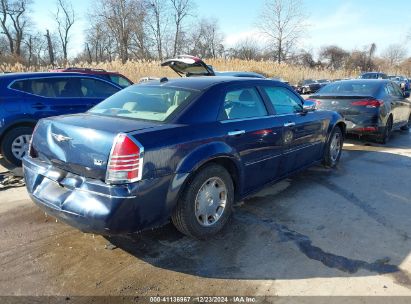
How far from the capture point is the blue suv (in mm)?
6168

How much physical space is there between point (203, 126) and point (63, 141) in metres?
1.29

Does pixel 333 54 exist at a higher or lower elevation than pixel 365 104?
higher

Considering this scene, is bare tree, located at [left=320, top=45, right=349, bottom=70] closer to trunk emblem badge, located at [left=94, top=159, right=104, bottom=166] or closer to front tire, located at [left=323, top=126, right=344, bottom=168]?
front tire, located at [left=323, top=126, right=344, bottom=168]

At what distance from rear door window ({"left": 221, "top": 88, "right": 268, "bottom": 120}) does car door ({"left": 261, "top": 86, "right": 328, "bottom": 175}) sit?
0.75 feet

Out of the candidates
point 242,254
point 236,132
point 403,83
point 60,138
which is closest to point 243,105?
point 236,132

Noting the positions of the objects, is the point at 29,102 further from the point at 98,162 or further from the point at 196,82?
the point at 98,162

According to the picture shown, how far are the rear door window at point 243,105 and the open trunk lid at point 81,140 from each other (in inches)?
37.7

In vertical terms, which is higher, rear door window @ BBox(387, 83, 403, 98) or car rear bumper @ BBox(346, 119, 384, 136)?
rear door window @ BBox(387, 83, 403, 98)

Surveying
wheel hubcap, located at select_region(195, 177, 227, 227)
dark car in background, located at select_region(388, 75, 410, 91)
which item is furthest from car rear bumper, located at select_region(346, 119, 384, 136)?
dark car in background, located at select_region(388, 75, 410, 91)

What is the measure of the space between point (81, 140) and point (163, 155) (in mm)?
727

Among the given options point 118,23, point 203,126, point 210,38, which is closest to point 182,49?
point 118,23

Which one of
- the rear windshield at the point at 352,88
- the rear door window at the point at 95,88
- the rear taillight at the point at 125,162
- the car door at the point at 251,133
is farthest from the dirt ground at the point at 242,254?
the rear windshield at the point at 352,88

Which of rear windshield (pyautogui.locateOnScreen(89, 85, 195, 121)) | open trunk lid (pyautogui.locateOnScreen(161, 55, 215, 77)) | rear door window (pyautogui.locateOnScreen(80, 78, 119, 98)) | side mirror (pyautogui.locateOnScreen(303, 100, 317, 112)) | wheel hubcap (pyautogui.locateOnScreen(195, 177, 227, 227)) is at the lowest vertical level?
wheel hubcap (pyautogui.locateOnScreen(195, 177, 227, 227))

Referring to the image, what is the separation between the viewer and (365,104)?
8.18 m
